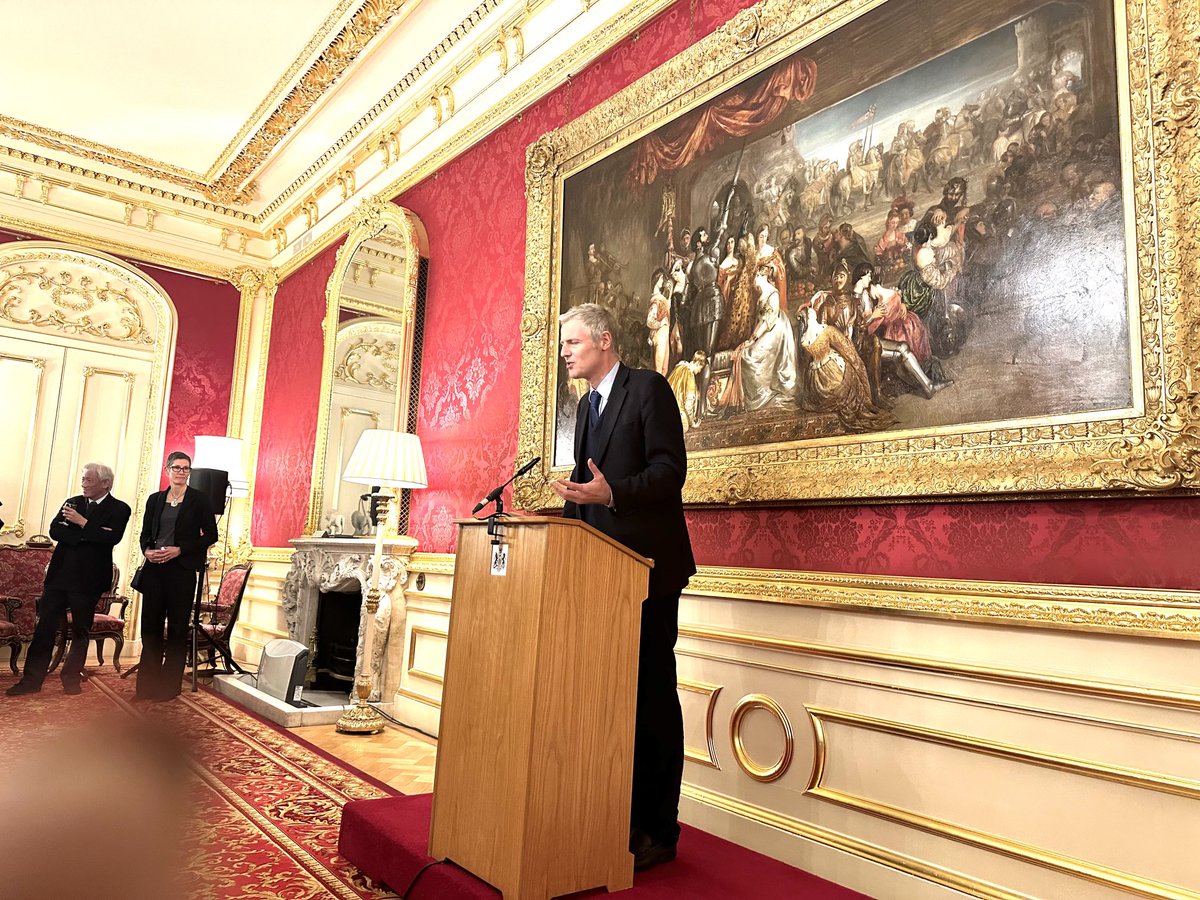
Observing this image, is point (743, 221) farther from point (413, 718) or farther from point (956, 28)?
point (413, 718)

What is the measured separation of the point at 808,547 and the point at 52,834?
2585 mm

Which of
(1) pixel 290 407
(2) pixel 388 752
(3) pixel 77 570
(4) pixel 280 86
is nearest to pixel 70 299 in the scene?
(1) pixel 290 407

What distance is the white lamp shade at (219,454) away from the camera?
7.14 metres

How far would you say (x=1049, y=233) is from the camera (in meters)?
2.34

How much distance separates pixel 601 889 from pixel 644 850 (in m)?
0.23

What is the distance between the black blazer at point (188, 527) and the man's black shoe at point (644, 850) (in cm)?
402

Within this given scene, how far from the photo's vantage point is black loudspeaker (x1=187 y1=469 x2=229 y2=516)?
7203 millimetres

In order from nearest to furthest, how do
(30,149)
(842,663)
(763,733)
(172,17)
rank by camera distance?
(842,663) < (763,733) < (172,17) < (30,149)

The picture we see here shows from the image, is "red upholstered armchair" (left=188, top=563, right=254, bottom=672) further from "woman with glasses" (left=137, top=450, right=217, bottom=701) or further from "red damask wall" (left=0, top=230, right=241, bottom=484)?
"red damask wall" (left=0, top=230, right=241, bottom=484)

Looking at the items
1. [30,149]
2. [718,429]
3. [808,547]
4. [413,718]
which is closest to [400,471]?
[413,718]

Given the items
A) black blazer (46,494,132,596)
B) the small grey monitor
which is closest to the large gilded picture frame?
the small grey monitor

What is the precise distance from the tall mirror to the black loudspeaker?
1.31 meters

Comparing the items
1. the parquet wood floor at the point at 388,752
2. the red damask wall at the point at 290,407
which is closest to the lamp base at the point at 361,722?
Answer: the parquet wood floor at the point at 388,752

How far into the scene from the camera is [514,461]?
4383mm
